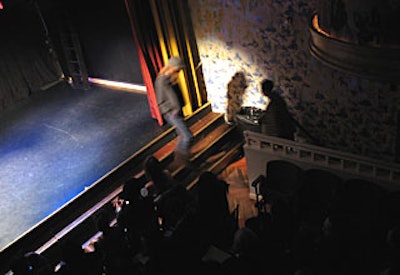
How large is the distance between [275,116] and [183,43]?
2.25 meters

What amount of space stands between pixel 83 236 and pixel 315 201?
105 inches

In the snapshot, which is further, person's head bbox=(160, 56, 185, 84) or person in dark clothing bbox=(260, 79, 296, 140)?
person's head bbox=(160, 56, 185, 84)

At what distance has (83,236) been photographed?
5.06 meters

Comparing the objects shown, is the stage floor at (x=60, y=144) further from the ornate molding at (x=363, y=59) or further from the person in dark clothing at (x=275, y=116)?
the ornate molding at (x=363, y=59)

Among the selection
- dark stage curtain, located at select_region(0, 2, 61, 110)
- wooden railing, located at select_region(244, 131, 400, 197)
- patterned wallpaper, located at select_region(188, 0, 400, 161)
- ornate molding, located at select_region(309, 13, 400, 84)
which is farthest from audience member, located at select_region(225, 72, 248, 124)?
ornate molding, located at select_region(309, 13, 400, 84)

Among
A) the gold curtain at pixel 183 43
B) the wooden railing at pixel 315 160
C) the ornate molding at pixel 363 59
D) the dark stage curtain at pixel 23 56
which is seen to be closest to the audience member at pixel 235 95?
the gold curtain at pixel 183 43

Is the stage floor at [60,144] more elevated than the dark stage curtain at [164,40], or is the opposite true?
the dark stage curtain at [164,40]

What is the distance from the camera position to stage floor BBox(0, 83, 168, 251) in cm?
533

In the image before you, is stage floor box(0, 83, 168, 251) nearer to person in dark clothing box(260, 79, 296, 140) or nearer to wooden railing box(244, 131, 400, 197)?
wooden railing box(244, 131, 400, 197)

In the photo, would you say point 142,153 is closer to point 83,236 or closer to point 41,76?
point 83,236

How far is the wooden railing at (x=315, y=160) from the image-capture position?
4.48 m

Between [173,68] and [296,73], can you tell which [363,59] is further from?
[296,73]

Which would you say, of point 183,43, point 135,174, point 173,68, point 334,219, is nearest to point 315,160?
point 334,219

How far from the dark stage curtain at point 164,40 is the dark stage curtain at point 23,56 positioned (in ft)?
10.5
